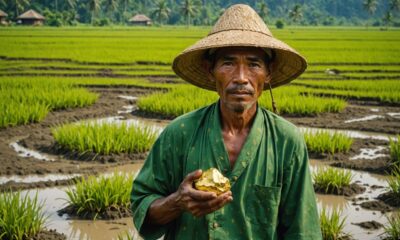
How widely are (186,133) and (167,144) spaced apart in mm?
72

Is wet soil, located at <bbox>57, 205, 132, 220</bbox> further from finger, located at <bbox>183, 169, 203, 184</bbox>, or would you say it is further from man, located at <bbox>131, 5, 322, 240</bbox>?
finger, located at <bbox>183, 169, 203, 184</bbox>

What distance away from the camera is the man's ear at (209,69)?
1.93 meters

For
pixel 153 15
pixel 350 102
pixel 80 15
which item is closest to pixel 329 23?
pixel 153 15

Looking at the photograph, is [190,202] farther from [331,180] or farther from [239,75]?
[331,180]

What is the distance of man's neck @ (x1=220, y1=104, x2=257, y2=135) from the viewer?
1765 millimetres

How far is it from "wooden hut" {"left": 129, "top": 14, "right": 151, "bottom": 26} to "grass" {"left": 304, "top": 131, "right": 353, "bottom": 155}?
61.8 metres

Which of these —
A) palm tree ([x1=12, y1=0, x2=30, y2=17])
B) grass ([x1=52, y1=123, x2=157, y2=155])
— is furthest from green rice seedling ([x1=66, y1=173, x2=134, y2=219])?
palm tree ([x1=12, y1=0, x2=30, y2=17])

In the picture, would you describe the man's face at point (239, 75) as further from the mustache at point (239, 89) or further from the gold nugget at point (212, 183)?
the gold nugget at point (212, 183)

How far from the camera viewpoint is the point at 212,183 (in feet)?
4.80

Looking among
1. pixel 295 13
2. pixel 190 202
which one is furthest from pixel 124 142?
pixel 295 13

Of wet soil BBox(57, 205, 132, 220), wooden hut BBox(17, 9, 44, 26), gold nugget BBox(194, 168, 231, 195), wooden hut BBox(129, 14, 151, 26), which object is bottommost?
wooden hut BBox(129, 14, 151, 26)

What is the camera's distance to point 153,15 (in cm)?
7150

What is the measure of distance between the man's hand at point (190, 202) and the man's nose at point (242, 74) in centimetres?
39

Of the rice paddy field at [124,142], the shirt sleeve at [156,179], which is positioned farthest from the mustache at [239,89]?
the rice paddy field at [124,142]
